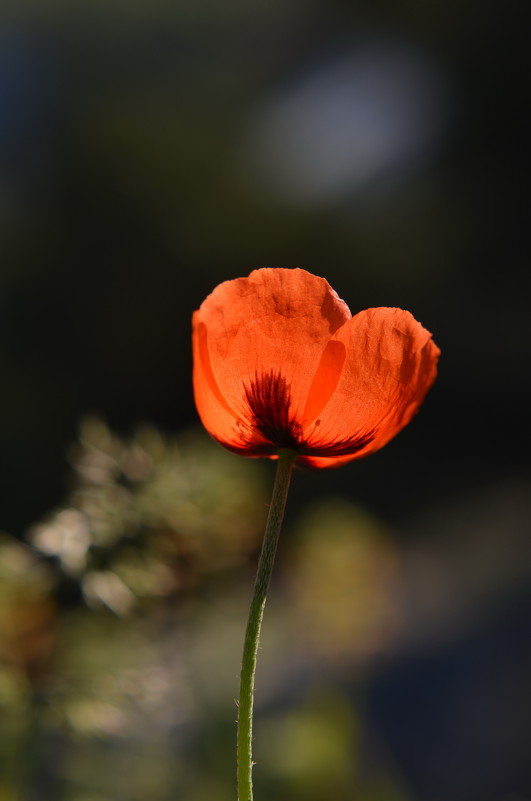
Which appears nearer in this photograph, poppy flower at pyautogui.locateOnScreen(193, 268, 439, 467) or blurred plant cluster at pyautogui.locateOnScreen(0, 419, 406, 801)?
poppy flower at pyautogui.locateOnScreen(193, 268, 439, 467)

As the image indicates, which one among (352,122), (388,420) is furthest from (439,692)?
(352,122)

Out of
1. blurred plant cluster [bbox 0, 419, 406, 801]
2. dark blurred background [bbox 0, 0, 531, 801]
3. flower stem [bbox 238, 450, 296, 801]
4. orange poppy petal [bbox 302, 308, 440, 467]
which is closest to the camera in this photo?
flower stem [bbox 238, 450, 296, 801]

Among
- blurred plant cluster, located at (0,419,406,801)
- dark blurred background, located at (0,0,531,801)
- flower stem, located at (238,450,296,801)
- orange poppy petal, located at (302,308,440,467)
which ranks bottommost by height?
flower stem, located at (238,450,296,801)

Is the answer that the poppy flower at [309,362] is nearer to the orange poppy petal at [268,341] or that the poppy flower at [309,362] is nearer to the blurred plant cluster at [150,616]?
the orange poppy petal at [268,341]

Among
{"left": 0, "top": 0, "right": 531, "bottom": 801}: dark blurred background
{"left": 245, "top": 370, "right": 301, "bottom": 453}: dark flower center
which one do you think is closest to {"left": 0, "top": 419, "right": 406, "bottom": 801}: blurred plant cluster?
{"left": 245, "top": 370, "right": 301, "bottom": 453}: dark flower center

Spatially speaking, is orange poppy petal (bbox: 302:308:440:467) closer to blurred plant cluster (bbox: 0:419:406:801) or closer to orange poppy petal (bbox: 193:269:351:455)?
orange poppy petal (bbox: 193:269:351:455)

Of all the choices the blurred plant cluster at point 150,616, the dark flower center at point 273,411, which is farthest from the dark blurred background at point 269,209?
the dark flower center at point 273,411

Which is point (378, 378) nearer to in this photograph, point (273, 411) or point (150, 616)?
point (273, 411)
